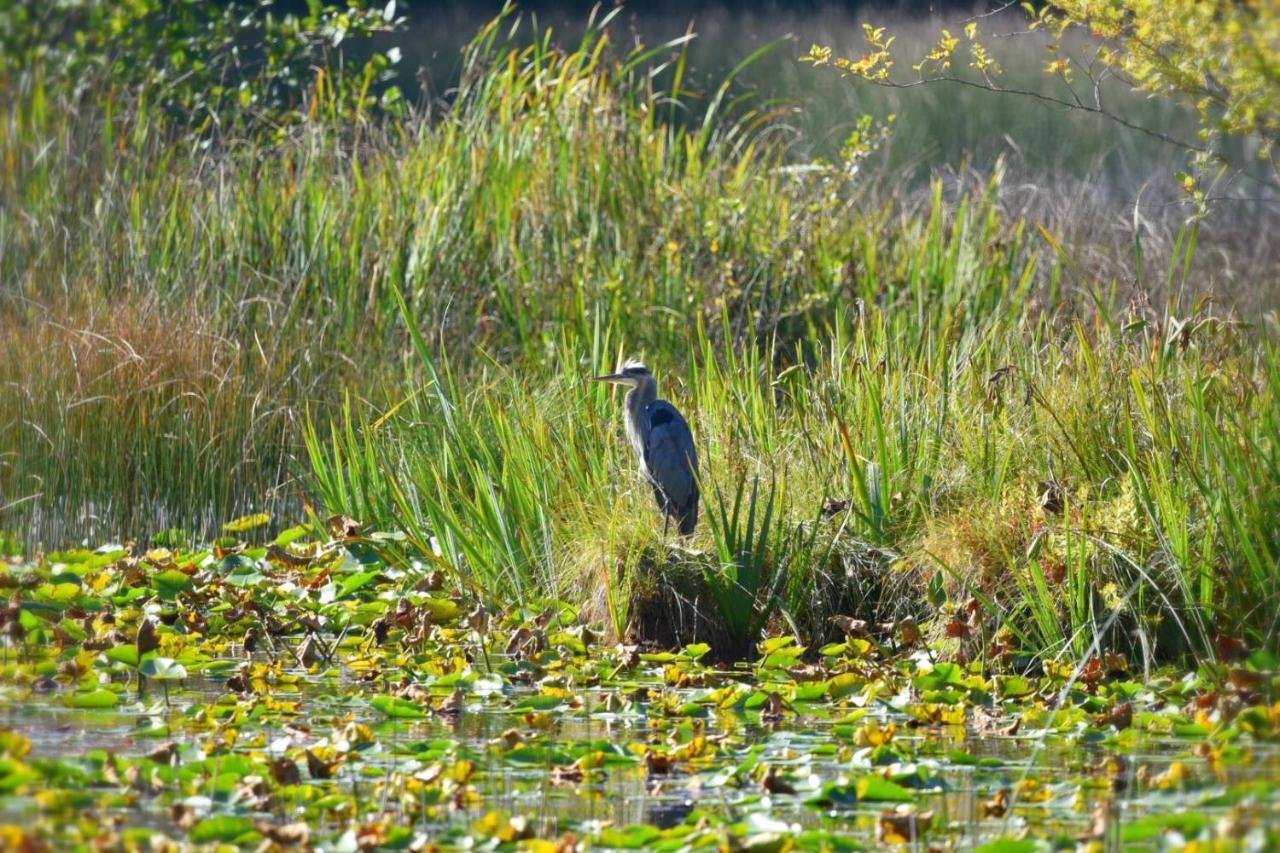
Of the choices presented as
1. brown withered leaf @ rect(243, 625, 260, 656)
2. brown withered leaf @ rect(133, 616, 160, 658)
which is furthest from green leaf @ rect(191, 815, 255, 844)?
brown withered leaf @ rect(243, 625, 260, 656)

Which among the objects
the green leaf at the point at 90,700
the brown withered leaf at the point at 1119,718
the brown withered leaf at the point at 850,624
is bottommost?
the brown withered leaf at the point at 850,624

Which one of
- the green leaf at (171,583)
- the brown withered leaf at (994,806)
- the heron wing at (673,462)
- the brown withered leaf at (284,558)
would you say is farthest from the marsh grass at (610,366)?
the brown withered leaf at (994,806)

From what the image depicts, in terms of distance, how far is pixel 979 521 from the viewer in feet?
16.3

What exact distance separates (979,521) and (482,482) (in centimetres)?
166

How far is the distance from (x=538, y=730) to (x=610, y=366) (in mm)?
3410

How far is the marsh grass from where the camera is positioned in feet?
15.9

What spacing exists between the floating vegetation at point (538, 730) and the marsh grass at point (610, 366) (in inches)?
10.9

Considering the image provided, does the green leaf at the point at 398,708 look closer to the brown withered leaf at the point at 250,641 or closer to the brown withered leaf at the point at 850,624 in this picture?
the brown withered leaf at the point at 250,641

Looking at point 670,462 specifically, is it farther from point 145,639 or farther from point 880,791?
point 880,791

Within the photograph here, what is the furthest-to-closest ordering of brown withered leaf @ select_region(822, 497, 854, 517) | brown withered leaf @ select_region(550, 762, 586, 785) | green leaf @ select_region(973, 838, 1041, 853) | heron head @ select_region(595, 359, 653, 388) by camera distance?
1. heron head @ select_region(595, 359, 653, 388)
2. brown withered leaf @ select_region(822, 497, 854, 517)
3. brown withered leaf @ select_region(550, 762, 586, 785)
4. green leaf @ select_region(973, 838, 1041, 853)

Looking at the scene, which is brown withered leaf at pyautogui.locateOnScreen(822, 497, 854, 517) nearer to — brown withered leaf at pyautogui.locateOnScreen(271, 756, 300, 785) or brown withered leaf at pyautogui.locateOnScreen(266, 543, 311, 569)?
brown withered leaf at pyautogui.locateOnScreen(266, 543, 311, 569)

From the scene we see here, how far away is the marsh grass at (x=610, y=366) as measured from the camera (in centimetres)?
485

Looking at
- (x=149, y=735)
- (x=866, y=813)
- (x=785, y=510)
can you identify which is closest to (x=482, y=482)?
(x=785, y=510)

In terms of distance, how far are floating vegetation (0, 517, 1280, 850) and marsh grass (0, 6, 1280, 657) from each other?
0.28 meters
